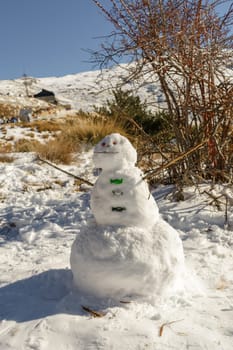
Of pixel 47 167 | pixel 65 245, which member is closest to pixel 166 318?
pixel 65 245

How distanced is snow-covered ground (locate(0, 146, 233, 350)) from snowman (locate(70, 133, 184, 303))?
7 cm

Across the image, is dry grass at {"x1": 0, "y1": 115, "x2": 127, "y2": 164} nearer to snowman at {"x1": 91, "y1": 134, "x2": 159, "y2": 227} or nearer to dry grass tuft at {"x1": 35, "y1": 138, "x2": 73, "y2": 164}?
dry grass tuft at {"x1": 35, "y1": 138, "x2": 73, "y2": 164}

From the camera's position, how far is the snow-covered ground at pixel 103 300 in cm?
133

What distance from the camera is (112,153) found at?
165cm

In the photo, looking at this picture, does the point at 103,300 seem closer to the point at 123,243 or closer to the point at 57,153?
the point at 123,243

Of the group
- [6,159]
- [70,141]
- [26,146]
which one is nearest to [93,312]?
[6,159]

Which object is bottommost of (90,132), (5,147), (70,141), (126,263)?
(126,263)

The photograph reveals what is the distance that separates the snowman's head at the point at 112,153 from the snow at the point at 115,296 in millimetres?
366

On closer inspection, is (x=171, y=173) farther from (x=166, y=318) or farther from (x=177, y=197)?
(x=166, y=318)

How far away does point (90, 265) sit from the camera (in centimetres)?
160

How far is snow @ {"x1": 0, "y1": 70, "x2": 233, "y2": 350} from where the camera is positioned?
1327mm

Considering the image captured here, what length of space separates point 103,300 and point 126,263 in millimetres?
238

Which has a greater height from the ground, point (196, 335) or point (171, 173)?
point (171, 173)

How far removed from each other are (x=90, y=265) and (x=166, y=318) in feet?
1.49
